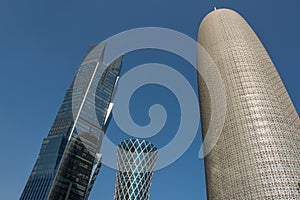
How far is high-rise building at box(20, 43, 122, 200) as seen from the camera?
9825cm

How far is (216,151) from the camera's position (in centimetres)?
7644

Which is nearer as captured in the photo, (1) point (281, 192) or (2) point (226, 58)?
(1) point (281, 192)

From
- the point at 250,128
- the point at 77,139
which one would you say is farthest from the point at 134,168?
the point at 250,128

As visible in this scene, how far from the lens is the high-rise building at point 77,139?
98.2 meters

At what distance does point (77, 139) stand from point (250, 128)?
71668 mm

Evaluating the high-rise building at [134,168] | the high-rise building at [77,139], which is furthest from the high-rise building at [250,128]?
the high-rise building at [77,139]

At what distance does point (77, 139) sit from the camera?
4395 inches

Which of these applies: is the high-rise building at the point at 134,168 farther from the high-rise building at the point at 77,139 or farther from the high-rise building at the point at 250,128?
the high-rise building at the point at 250,128

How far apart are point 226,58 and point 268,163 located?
39.2m

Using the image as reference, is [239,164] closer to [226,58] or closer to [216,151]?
[216,151]

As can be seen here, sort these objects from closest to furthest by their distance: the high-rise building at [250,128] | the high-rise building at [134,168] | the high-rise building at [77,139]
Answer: the high-rise building at [250,128], the high-rise building at [77,139], the high-rise building at [134,168]

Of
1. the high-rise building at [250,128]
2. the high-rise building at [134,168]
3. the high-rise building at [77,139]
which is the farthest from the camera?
the high-rise building at [134,168]

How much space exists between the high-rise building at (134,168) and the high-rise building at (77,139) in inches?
504

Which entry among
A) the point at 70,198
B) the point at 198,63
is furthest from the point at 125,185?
the point at 198,63
